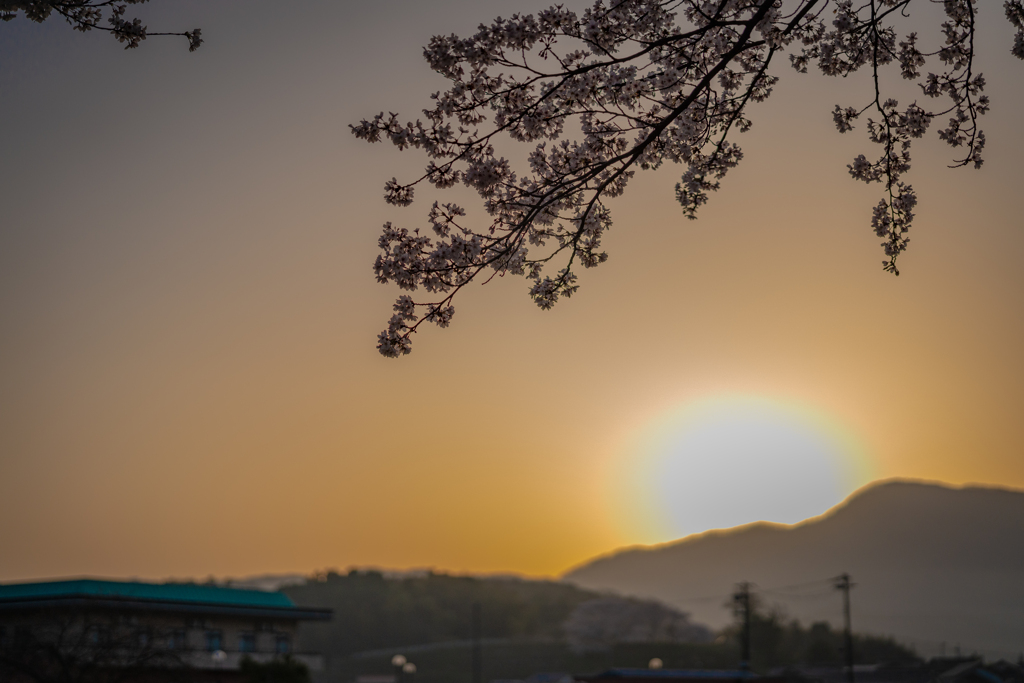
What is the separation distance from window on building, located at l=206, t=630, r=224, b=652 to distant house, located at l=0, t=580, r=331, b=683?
0.04m

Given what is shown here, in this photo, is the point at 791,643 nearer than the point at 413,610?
Yes

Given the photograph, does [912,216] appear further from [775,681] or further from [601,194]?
[775,681]

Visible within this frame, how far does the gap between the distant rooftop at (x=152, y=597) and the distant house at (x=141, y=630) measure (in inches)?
1.7

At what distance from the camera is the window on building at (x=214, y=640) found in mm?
36531

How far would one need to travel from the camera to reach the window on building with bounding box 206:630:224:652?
3653 centimetres

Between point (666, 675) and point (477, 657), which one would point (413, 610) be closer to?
point (477, 657)

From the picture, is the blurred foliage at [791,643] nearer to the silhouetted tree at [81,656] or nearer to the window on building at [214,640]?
the window on building at [214,640]

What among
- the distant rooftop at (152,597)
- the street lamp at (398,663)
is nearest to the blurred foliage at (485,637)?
the street lamp at (398,663)

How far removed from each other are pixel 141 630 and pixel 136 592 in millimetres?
Result: 15985

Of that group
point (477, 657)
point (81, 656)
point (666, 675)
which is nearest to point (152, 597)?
point (81, 656)

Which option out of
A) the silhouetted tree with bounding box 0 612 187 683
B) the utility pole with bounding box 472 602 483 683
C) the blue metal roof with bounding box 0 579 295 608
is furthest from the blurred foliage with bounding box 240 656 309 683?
the utility pole with bounding box 472 602 483 683

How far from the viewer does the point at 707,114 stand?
8.82 m

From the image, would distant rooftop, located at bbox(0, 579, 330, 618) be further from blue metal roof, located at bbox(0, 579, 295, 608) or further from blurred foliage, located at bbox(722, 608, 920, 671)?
blurred foliage, located at bbox(722, 608, 920, 671)

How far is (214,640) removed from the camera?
36844mm
